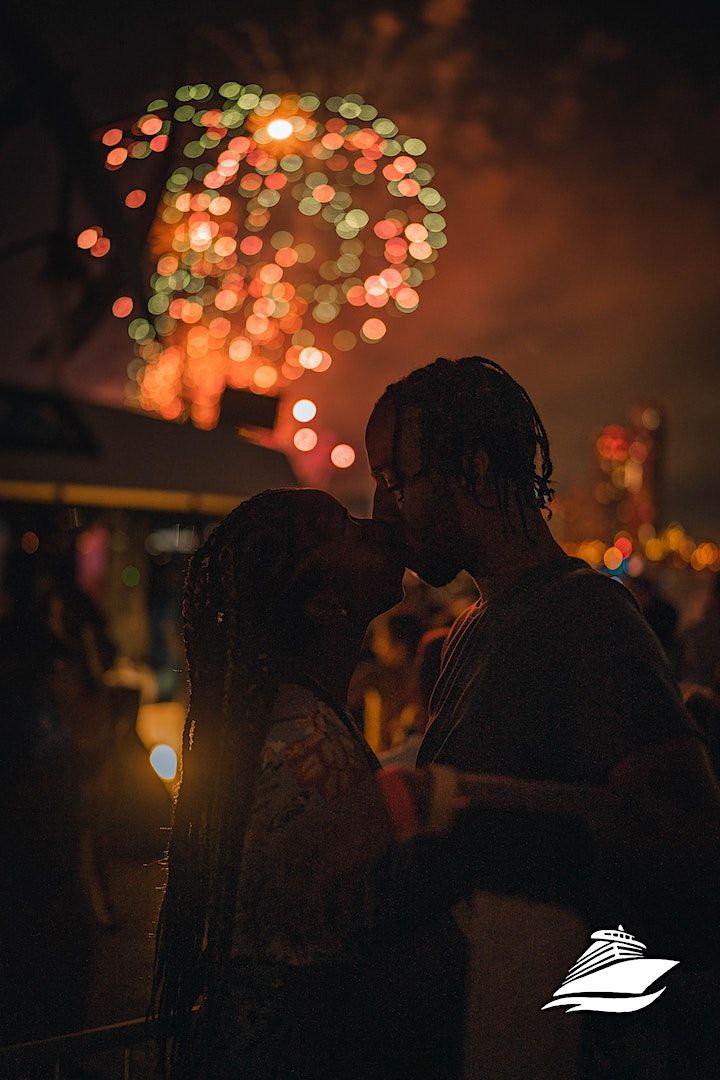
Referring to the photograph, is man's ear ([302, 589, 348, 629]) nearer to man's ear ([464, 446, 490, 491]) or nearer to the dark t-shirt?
the dark t-shirt

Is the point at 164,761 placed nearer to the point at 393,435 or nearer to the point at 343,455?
the point at 393,435

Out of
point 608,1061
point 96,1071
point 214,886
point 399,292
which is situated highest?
point 399,292

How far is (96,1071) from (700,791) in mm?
1989

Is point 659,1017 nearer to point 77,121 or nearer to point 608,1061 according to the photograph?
point 608,1061

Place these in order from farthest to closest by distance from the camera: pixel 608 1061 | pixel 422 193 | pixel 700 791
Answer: pixel 422 193 < pixel 608 1061 < pixel 700 791

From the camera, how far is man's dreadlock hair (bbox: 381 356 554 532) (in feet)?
6.41

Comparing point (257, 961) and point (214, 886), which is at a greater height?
point (214, 886)

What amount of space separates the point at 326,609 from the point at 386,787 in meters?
0.51

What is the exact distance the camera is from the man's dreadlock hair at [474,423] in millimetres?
1953

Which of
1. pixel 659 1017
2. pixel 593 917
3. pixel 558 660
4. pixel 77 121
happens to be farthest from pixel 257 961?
pixel 77 121

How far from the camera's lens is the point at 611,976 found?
1707 millimetres

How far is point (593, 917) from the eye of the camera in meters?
1.64

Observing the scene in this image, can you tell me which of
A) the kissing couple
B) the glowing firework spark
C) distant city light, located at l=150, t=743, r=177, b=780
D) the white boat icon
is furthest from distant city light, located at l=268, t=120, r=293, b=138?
the white boat icon

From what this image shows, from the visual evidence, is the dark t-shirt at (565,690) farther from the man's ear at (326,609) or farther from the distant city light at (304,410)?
the distant city light at (304,410)
